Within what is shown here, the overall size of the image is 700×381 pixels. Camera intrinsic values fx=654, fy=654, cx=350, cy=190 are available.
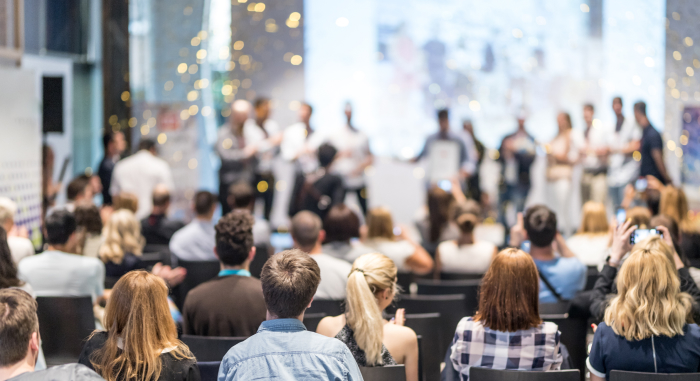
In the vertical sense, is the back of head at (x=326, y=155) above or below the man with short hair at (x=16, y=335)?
above

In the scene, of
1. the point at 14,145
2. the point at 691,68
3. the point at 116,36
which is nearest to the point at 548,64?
the point at 691,68

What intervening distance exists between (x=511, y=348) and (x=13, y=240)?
297cm

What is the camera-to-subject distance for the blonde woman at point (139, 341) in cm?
187

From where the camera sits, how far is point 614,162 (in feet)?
27.0

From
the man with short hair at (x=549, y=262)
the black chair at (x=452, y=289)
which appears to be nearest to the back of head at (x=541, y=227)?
the man with short hair at (x=549, y=262)

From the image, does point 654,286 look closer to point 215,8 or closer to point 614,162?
point 614,162

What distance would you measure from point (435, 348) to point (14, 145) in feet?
14.1

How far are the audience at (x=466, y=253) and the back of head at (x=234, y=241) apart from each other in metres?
1.78

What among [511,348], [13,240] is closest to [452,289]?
[511,348]

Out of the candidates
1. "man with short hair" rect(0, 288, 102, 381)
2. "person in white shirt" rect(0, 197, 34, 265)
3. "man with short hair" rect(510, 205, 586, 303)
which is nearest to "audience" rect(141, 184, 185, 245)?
"person in white shirt" rect(0, 197, 34, 265)

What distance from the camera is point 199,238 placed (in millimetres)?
4574

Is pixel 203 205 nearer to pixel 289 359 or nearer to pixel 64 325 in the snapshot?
pixel 64 325

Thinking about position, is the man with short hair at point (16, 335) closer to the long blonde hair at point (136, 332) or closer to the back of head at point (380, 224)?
the long blonde hair at point (136, 332)

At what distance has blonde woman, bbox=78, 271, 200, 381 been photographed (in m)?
1.87
